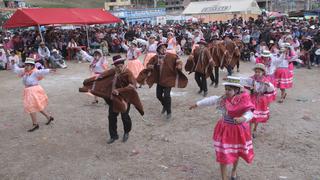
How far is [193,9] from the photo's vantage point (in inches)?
1679

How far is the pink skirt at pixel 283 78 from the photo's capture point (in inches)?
380

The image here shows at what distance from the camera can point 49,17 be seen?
2009 centimetres

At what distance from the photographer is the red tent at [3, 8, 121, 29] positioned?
1939 centimetres

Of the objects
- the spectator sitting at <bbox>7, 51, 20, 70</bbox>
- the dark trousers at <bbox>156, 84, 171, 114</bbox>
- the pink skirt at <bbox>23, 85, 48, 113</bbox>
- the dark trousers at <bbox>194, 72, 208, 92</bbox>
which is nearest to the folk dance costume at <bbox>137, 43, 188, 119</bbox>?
the dark trousers at <bbox>156, 84, 171, 114</bbox>

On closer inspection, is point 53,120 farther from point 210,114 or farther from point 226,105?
point 226,105

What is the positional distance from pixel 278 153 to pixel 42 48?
44.4 ft

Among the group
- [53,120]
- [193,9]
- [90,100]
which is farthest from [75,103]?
[193,9]

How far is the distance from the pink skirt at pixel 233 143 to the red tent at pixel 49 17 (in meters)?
15.9

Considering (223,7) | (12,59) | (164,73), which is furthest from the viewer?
(223,7)

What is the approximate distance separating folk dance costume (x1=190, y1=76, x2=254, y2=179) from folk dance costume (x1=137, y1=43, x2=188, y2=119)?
10.9 ft

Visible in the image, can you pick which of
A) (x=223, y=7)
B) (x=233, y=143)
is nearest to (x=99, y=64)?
(x=233, y=143)

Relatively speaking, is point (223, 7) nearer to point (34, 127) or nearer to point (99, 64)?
point (99, 64)

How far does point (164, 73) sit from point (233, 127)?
3523 millimetres

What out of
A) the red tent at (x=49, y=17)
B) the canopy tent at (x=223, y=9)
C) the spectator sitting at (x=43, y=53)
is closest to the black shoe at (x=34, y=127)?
the spectator sitting at (x=43, y=53)
